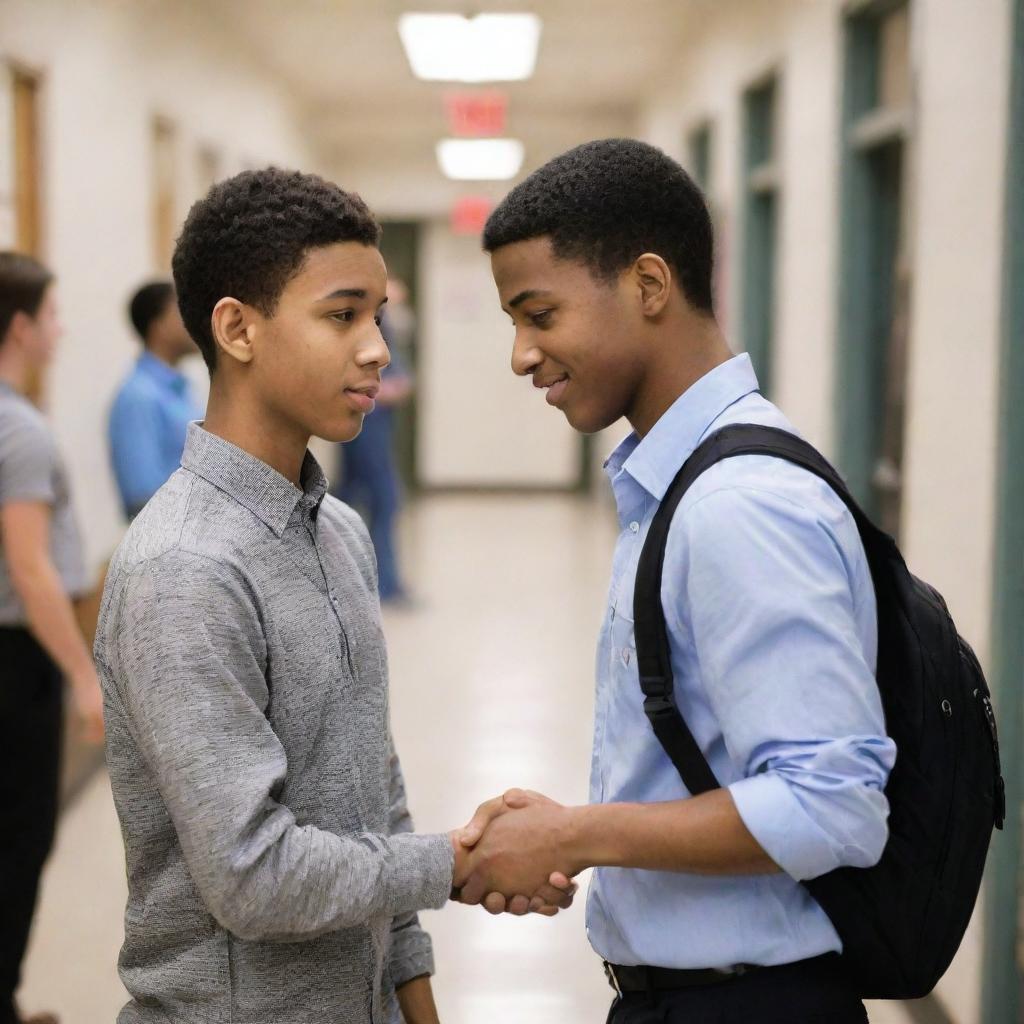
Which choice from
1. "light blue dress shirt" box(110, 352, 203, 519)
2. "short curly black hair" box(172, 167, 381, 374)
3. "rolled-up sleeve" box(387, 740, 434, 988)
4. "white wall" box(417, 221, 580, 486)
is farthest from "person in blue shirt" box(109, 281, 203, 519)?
"white wall" box(417, 221, 580, 486)

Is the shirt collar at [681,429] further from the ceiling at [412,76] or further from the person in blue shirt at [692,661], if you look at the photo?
the ceiling at [412,76]

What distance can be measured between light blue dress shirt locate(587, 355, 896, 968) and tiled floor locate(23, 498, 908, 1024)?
2.00 meters

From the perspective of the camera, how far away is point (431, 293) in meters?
14.9

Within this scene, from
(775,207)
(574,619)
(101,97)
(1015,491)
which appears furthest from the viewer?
(574,619)

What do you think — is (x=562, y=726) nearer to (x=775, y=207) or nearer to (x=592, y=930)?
(x=775, y=207)

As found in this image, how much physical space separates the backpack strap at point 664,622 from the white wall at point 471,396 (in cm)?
1338

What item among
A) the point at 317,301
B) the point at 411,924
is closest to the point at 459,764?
the point at 411,924

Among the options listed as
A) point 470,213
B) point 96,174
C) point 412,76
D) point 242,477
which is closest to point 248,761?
point 242,477

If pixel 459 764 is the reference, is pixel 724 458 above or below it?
above

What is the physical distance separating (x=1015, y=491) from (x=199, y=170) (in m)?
7.09

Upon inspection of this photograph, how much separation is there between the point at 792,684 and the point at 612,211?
0.54m

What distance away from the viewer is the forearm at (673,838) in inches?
50.4

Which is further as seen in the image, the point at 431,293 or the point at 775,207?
the point at 431,293

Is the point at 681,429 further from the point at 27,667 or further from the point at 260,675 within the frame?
the point at 27,667
